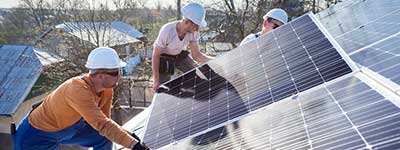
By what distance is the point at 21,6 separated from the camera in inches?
1815

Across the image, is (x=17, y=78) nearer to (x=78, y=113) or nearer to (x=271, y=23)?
(x=271, y=23)

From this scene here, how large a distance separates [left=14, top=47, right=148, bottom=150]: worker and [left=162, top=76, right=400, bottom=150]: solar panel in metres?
0.88

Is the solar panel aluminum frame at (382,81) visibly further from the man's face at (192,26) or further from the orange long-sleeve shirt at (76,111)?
the man's face at (192,26)

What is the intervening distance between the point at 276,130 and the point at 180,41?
3458 millimetres

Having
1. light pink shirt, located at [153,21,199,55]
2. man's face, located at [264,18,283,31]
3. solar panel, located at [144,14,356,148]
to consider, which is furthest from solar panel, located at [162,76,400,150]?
man's face, located at [264,18,283,31]

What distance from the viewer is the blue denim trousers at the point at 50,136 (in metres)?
4.39

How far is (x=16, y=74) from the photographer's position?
2180cm

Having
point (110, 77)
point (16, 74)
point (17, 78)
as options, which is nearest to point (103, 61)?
point (110, 77)

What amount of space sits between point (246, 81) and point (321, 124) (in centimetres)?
208

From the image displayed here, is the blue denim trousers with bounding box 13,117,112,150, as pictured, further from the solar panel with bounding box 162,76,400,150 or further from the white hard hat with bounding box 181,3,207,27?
the white hard hat with bounding box 181,3,207,27

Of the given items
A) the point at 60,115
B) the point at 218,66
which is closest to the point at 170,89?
the point at 218,66

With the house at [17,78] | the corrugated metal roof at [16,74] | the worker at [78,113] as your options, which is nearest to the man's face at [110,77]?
the worker at [78,113]

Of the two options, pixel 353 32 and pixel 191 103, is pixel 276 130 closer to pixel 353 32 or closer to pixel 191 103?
pixel 191 103

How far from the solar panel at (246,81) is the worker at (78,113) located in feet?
2.73
